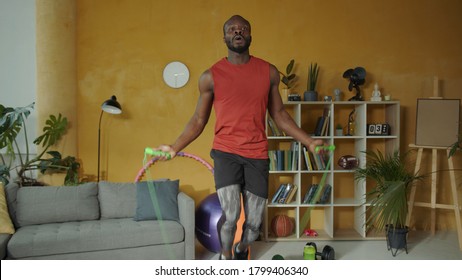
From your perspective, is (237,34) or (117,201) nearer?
(237,34)

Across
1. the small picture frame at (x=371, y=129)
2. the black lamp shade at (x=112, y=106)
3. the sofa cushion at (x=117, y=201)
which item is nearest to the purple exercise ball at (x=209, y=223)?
the sofa cushion at (x=117, y=201)

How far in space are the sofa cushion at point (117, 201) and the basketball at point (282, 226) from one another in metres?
1.34

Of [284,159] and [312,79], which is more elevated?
[312,79]

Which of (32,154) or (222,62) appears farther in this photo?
(32,154)

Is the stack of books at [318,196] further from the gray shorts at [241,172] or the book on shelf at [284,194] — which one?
the gray shorts at [241,172]

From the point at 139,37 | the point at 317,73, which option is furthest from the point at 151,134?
the point at 317,73

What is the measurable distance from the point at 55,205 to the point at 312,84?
254 centimetres

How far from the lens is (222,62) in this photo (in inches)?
93.0

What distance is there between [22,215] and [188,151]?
5.17 feet

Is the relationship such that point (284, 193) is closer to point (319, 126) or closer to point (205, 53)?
point (319, 126)

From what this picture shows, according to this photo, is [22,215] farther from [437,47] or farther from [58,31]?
[437,47]

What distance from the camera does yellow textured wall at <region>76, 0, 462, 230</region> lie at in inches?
188

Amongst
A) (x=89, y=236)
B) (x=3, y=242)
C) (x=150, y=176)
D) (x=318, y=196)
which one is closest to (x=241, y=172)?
(x=89, y=236)

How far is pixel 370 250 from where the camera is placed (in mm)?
4457
